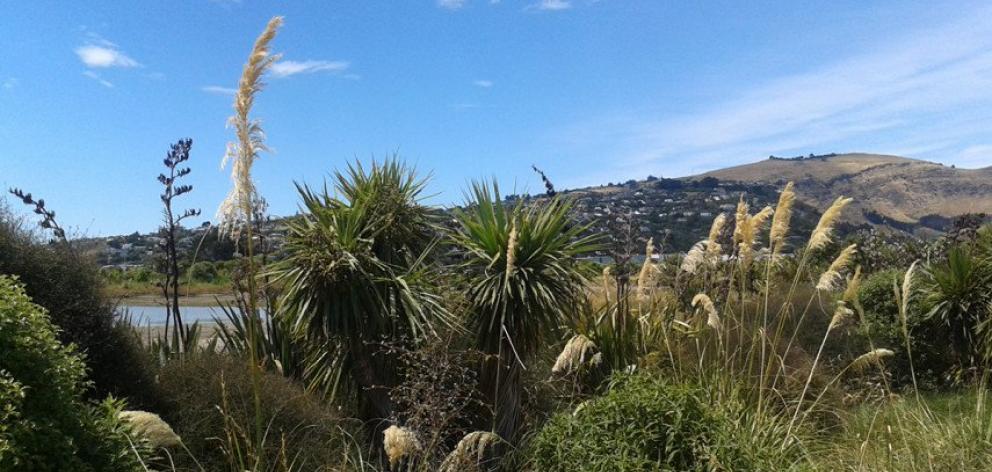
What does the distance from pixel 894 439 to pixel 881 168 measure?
13555cm

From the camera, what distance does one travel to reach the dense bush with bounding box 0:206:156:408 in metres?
5.66

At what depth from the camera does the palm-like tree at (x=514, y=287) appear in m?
7.75

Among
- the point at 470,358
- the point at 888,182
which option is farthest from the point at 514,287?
the point at 888,182

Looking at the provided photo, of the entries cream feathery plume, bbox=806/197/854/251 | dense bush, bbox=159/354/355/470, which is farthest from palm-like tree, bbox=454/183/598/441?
cream feathery plume, bbox=806/197/854/251

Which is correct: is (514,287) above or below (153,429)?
above

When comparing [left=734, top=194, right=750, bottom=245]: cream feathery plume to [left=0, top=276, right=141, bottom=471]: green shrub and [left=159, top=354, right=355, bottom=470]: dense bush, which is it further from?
[left=0, top=276, right=141, bottom=471]: green shrub

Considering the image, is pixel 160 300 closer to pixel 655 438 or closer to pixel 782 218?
pixel 782 218

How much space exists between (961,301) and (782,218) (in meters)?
6.20

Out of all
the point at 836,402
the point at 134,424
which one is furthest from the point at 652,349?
the point at 134,424

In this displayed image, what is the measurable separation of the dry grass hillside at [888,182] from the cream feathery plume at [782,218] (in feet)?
312

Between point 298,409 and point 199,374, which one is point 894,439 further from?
A: point 199,374

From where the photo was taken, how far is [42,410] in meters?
4.04

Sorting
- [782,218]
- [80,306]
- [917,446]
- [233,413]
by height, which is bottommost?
[917,446]

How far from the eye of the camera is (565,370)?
8.22 m
